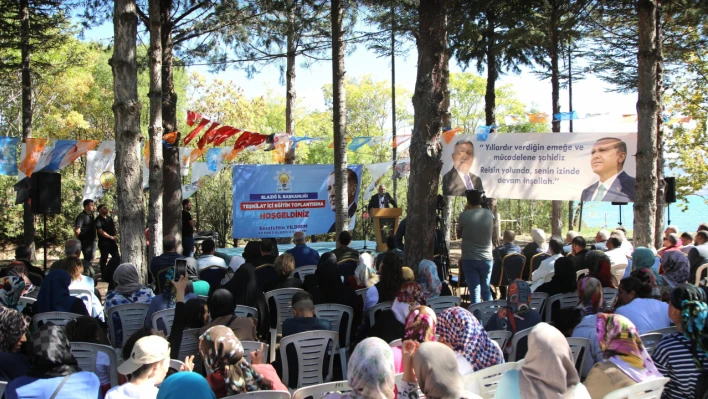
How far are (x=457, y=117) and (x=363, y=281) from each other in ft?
104

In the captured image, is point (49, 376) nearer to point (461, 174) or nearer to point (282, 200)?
point (461, 174)

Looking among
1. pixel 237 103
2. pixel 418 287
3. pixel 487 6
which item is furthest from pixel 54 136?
pixel 418 287

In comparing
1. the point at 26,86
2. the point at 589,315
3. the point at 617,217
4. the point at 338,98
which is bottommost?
the point at 617,217

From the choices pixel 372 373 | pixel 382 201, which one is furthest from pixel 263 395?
pixel 382 201

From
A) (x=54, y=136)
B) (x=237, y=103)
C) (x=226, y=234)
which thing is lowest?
(x=226, y=234)

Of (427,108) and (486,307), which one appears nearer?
(486,307)

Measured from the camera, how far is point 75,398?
2.71m

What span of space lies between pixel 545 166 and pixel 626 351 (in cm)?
784

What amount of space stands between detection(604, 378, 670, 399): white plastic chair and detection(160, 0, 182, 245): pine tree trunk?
880cm

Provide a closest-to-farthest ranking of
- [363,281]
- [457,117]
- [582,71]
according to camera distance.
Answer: [363,281] < [582,71] < [457,117]

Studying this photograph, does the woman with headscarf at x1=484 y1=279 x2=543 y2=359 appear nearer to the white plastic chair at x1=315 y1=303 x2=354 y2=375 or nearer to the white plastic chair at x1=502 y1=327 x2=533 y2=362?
the white plastic chair at x1=502 y1=327 x2=533 y2=362

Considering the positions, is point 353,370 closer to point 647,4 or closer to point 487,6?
point 487,6

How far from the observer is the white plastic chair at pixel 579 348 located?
12.1 ft

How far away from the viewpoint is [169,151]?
10.8 m
